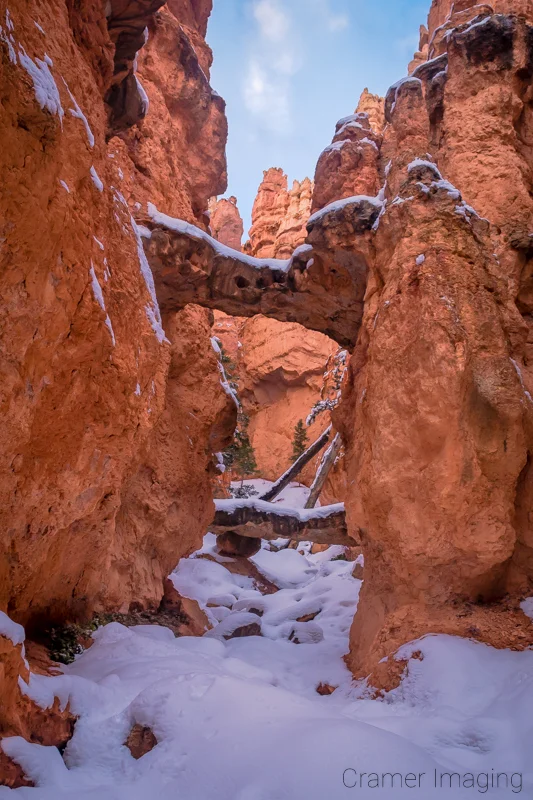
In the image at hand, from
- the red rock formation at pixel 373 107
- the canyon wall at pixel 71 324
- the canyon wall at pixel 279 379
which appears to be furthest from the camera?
the red rock formation at pixel 373 107

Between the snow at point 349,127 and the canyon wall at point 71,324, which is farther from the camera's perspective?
the snow at point 349,127

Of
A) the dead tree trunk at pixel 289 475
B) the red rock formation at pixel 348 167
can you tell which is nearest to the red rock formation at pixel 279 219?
the red rock formation at pixel 348 167

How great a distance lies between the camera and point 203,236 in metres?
9.99

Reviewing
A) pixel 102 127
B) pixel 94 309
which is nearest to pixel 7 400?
pixel 94 309

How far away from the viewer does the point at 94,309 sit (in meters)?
4.47

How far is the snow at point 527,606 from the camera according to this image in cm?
607

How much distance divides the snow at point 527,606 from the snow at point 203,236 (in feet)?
23.9

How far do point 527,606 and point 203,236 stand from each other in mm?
8060

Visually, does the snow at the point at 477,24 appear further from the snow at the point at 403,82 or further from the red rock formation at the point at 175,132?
the red rock formation at the point at 175,132

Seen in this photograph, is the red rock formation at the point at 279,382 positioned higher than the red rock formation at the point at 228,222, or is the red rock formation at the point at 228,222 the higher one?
the red rock formation at the point at 228,222

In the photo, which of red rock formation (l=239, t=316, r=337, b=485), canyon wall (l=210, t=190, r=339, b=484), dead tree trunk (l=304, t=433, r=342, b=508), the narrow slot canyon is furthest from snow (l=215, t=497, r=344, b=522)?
red rock formation (l=239, t=316, r=337, b=485)

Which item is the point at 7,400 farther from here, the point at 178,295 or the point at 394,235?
the point at 178,295

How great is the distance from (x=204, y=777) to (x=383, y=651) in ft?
11.9

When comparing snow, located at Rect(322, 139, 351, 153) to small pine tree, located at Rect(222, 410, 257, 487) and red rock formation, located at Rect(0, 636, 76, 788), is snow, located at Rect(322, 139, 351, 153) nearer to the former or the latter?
small pine tree, located at Rect(222, 410, 257, 487)
